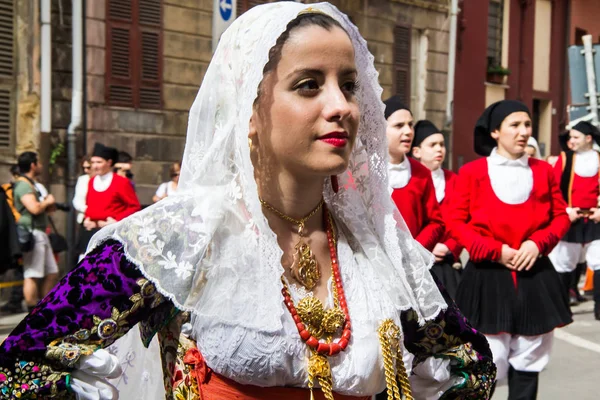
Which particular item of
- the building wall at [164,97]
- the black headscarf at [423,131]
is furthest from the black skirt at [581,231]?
the building wall at [164,97]

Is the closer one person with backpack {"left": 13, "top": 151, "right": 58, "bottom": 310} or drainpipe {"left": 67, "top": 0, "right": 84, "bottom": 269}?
person with backpack {"left": 13, "top": 151, "right": 58, "bottom": 310}

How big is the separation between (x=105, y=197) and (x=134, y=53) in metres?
4.69

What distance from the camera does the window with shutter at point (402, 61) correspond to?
19.4 metres

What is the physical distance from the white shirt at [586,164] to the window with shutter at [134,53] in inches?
246

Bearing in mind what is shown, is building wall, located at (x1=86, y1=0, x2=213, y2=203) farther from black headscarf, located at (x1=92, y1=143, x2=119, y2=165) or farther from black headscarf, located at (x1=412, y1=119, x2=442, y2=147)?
black headscarf, located at (x1=412, y1=119, x2=442, y2=147)

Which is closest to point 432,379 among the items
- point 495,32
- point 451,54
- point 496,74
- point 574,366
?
point 574,366

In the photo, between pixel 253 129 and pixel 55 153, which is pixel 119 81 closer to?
pixel 55 153

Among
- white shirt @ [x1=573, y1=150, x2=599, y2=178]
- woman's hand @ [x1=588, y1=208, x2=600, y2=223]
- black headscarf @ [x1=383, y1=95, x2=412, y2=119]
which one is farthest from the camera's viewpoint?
white shirt @ [x1=573, y1=150, x2=599, y2=178]

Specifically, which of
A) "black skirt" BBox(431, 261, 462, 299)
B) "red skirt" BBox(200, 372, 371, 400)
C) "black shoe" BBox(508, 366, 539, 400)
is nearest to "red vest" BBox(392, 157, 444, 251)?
"black skirt" BBox(431, 261, 462, 299)

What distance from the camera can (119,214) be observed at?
31.9 feet

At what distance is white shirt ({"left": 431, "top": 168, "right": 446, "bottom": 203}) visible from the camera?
7.96 meters

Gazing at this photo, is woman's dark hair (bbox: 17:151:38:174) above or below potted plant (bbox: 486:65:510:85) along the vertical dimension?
below

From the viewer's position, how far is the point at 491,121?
19.9ft

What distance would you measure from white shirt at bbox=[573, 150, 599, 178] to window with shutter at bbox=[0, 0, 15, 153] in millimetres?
6767
